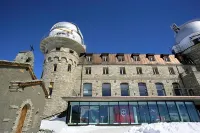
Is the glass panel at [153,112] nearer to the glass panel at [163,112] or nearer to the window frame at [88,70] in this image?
the glass panel at [163,112]

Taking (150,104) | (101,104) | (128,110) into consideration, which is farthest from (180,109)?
(101,104)

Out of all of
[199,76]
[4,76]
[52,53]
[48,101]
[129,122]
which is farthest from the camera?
[52,53]

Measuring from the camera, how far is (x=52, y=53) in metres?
23.9

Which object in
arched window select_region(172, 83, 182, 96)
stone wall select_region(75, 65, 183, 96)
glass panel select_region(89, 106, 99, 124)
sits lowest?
glass panel select_region(89, 106, 99, 124)

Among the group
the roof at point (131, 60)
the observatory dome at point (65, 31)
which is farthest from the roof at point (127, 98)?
the observatory dome at point (65, 31)

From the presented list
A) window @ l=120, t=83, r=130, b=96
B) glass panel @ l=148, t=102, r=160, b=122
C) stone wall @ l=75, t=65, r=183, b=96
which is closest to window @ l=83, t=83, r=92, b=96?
stone wall @ l=75, t=65, r=183, b=96

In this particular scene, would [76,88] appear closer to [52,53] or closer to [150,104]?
[52,53]

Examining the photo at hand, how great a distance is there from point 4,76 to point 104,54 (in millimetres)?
19385

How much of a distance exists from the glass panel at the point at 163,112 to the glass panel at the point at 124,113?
13.2ft

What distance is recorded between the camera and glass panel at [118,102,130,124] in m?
16.5

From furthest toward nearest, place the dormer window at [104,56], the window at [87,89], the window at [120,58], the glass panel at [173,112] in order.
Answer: the window at [120,58] < the dormer window at [104,56] < the window at [87,89] < the glass panel at [173,112]

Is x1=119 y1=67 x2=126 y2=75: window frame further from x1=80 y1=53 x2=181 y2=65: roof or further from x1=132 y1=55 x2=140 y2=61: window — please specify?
x1=132 y1=55 x2=140 y2=61: window

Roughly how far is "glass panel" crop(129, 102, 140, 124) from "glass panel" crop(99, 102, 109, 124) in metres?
2.94

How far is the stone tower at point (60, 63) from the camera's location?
19875mm
